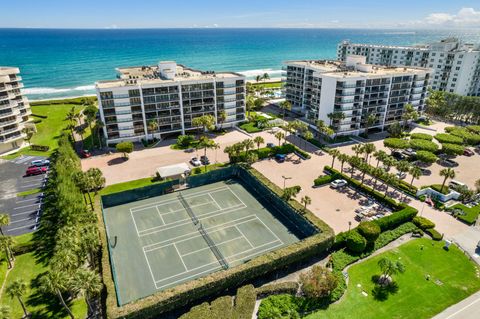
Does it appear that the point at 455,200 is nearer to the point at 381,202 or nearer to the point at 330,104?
the point at 381,202

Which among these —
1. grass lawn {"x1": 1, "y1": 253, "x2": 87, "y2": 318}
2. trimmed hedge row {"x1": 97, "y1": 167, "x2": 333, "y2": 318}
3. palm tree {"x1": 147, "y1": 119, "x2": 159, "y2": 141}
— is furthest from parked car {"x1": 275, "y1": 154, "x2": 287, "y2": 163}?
grass lawn {"x1": 1, "y1": 253, "x2": 87, "y2": 318}

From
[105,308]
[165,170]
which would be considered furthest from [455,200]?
[105,308]

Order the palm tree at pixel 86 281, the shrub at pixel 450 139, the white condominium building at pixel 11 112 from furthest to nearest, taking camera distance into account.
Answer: the shrub at pixel 450 139 < the white condominium building at pixel 11 112 < the palm tree at pixel 86 281

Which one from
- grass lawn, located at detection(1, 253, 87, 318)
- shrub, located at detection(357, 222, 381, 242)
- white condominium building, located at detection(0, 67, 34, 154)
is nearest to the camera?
grass lawn, located at detection(1, 253, 87, 318)

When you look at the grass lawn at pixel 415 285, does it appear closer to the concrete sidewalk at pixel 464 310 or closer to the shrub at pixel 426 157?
the concrete sidewalk at pixel 464 310

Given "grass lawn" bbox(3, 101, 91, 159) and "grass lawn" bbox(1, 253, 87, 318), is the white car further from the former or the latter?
"grass lawn" bbox(3, 101, 91, 159)

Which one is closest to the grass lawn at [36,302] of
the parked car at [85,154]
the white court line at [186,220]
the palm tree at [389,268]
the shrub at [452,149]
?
the white court line at [186,220]
